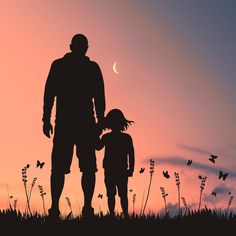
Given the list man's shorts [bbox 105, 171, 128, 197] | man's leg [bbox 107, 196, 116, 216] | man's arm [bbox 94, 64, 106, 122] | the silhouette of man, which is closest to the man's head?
the silhouette of man

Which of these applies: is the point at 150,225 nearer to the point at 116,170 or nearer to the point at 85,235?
the point at 85,235

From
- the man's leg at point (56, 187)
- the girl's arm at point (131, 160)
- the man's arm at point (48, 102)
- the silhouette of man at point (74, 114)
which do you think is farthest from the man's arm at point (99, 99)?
the girl's arm at point (131, 160)

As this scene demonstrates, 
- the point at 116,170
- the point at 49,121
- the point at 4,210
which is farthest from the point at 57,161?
the point at 116,170

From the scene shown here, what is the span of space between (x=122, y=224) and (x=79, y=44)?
362 cm

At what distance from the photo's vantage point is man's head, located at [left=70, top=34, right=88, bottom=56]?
11.9 metres

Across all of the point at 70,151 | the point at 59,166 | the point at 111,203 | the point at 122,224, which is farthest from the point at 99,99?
the point at 111,203

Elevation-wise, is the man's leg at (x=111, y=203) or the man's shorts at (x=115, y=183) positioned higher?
the man's shorts at (x=115, y=183)

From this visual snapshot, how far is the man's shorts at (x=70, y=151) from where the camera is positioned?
461 inches

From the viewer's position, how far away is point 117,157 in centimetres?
1448

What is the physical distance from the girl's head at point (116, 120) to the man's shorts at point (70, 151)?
2528mm

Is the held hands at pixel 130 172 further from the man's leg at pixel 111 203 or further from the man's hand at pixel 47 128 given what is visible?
the man's hand at pixel 47 128

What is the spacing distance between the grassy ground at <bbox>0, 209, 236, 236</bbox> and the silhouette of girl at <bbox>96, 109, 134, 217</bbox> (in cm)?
208

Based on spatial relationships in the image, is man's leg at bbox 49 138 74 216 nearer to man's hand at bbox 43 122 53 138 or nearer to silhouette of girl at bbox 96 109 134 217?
man's hand at bbox 43 122 53 138

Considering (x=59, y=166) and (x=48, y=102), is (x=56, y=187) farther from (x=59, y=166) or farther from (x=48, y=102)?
(x=48, y=102)
